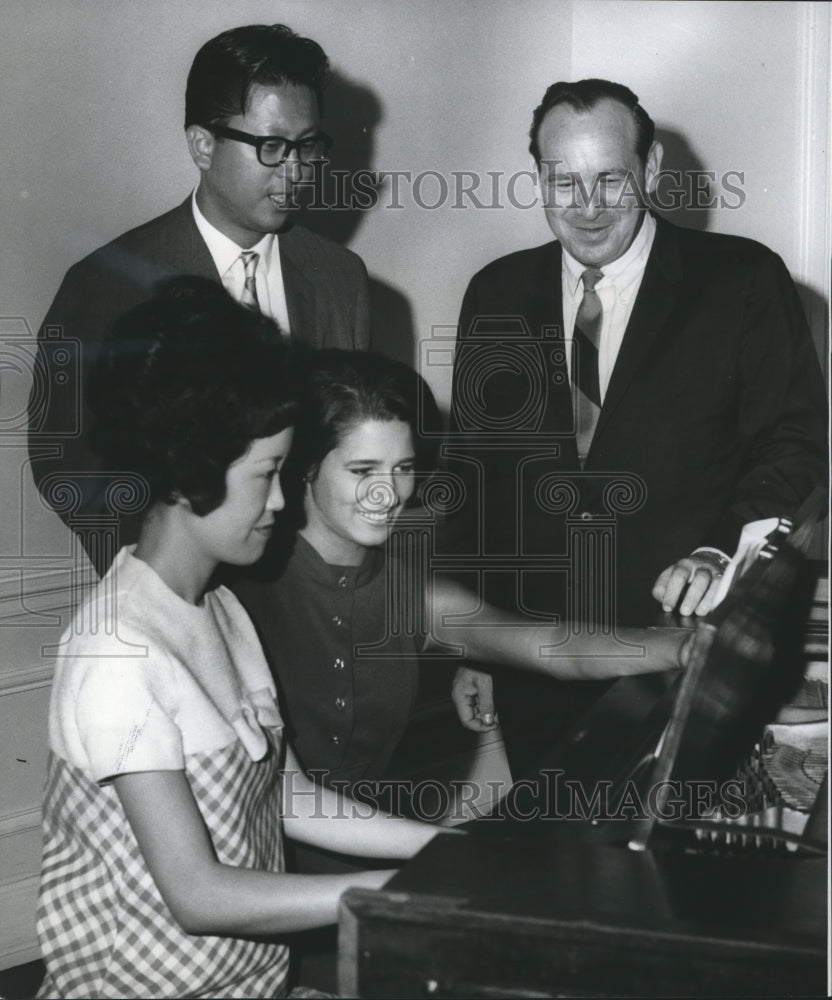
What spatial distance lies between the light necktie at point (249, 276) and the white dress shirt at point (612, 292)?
0.61 metres

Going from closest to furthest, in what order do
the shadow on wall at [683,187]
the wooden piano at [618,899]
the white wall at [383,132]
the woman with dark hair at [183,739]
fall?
1. the wooden piano at [618,899]
2. the woman with dark hair at [183,739]
3. the white wall at [383,132]
4. the shadow on wall at [683,187]

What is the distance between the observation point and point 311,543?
203cm

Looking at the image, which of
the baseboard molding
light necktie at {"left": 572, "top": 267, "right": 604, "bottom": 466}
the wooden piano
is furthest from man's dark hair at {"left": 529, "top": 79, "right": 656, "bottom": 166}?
the baseboard molding

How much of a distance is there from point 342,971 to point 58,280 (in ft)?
4.40

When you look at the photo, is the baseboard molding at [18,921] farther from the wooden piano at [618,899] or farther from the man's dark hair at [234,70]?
the man's dark hair at [234,70]

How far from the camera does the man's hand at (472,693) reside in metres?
2.33

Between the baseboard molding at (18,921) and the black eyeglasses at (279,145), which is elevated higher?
the black eyeglasses at (279,145)

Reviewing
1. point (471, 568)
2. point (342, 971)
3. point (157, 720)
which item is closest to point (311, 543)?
point (471, 568)

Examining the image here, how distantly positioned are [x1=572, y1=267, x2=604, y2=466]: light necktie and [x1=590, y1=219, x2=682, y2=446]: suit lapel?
0.02 metres

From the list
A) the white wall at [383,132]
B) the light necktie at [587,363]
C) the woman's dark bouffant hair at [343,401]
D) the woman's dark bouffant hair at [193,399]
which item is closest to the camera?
the woman's dark bouffant hair at [193,399]

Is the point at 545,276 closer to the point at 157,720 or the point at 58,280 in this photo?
the point at 58,280

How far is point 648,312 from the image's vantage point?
218cm

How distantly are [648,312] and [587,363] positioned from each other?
0.50 feet

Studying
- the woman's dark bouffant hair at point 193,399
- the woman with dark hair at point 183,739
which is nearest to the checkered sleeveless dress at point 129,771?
the woman with dark hair at point 183,739
